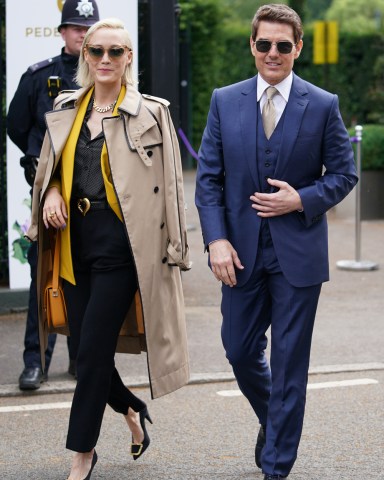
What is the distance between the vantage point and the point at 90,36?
4965 millimetres

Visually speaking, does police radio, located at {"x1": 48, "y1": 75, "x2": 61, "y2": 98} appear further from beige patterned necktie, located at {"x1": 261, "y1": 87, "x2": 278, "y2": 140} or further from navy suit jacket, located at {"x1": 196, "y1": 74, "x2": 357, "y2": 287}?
beige patterned necktie, located at {"x1": 261, "y1": 87, "x2": 278, "y2": 140}

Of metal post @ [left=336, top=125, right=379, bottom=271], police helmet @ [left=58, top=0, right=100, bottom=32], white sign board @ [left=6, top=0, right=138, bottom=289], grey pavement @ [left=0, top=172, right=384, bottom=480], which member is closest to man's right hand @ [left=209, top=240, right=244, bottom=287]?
grey pavement @ [left=0, top=172, right=384, bottom=480]

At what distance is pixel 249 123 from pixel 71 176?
77 cm

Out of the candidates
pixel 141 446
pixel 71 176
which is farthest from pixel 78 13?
pixel 141 446

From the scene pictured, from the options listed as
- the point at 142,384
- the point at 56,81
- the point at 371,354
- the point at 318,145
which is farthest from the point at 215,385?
the point at 318,145

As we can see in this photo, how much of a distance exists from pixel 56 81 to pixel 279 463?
9.53 feet

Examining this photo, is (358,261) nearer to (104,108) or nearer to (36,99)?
(36,99)

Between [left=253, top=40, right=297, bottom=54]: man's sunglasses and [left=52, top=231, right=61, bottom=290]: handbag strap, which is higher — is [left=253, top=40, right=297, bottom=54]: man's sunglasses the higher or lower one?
the higher one

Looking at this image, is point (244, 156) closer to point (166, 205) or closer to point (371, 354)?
point (166, 205)

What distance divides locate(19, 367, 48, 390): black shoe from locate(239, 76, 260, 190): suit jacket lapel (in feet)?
8.03

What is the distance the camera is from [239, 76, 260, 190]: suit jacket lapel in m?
4.85

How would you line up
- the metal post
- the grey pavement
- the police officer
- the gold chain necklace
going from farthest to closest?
the metal post, the police officer, the grey pavement, the gold chain necklace

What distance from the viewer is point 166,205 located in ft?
16.4

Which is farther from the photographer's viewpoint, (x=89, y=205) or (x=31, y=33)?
(x=31, y=33)
